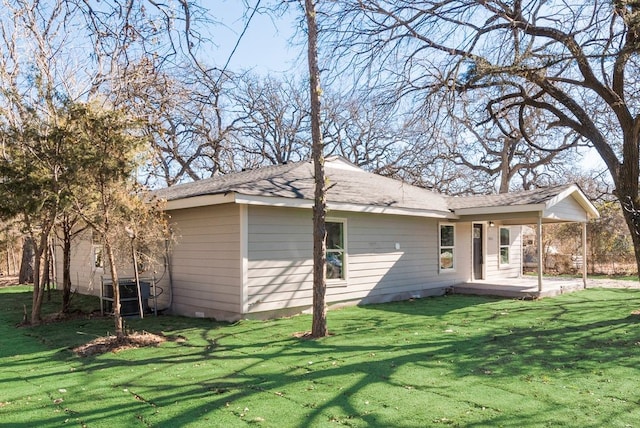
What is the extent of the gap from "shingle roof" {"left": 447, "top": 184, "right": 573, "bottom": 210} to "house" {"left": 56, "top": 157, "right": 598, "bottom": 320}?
43 mm

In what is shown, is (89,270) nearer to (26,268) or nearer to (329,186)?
(26,268)

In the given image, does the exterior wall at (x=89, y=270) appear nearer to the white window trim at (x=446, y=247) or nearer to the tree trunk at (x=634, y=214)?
the white window trim at (x=446, y=247)

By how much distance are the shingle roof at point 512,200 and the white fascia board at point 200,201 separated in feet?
24.1

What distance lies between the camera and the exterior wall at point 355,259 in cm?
906

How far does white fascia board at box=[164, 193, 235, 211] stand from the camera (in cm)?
846

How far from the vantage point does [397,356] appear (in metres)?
6.11

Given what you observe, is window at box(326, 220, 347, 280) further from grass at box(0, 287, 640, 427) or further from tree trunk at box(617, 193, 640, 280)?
tree trunk at box(617, 193, 640, 280)

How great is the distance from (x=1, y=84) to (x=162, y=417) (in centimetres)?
674

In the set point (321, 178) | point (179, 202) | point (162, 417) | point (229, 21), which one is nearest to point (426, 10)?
point (321, 178)

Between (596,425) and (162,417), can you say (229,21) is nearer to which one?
(162,417)

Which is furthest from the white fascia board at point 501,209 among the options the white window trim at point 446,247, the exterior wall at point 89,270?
the exterior wall at point 89,270

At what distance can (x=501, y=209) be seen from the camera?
12.3 m

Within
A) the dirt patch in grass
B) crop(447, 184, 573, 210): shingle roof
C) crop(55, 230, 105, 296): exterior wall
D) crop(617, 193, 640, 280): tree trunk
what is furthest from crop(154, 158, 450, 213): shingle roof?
crop(617, 193, 640, 280): tree trunk

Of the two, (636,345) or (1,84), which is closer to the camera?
(636,345)
